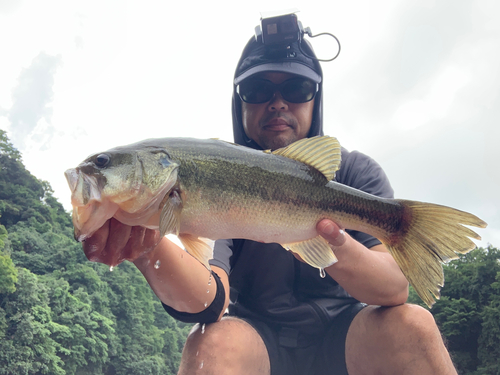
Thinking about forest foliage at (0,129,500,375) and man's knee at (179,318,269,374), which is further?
forest foliage at (0,129,500,375)

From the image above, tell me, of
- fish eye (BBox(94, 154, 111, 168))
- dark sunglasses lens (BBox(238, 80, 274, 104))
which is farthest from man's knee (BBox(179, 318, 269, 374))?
dark sunglasses lens (BBox(238, 80, 274, 104))

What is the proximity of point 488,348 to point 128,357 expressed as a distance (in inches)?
1410

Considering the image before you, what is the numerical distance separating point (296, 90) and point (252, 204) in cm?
215

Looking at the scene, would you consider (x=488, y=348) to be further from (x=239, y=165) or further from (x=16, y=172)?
(x=16, y=172)

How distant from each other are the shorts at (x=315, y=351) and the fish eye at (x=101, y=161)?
2016mm

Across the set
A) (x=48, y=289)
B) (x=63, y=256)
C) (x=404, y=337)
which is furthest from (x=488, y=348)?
(x=63, y=256)

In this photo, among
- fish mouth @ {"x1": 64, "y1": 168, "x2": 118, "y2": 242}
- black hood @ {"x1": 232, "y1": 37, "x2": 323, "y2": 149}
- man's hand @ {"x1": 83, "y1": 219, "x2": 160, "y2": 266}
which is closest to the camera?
fish mouth @ {"x1": 64, "y1": 168, "x2": 118, "y2": 242}

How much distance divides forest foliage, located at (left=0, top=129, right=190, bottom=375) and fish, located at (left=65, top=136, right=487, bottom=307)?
3498 cm

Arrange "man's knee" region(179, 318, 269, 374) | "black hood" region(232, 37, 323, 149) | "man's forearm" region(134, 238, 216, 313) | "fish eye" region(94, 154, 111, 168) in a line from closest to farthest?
1. "fish eye" region(94, 154, 111, 168)
2. "man's forearm" region(134, 238, 216, 313)
3. "man's knee" region(179, 318, 269, 374)
4. "black hood" region(232, 37, 323, 149)

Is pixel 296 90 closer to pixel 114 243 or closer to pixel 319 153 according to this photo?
pixel 319 153

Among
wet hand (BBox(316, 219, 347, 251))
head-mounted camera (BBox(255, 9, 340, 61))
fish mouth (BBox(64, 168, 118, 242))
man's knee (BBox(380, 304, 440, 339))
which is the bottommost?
man's knee (BBox(380, 304, 440, 339))

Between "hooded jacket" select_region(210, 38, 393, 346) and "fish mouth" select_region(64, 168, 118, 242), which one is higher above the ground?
"fish mouth" select_region(64, 168, 118, 242)

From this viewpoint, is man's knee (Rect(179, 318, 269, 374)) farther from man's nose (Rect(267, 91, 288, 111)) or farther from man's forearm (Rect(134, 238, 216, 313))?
man's nose (Rect(267, 91, 288, 111))

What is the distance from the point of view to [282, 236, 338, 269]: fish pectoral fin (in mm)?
2166
